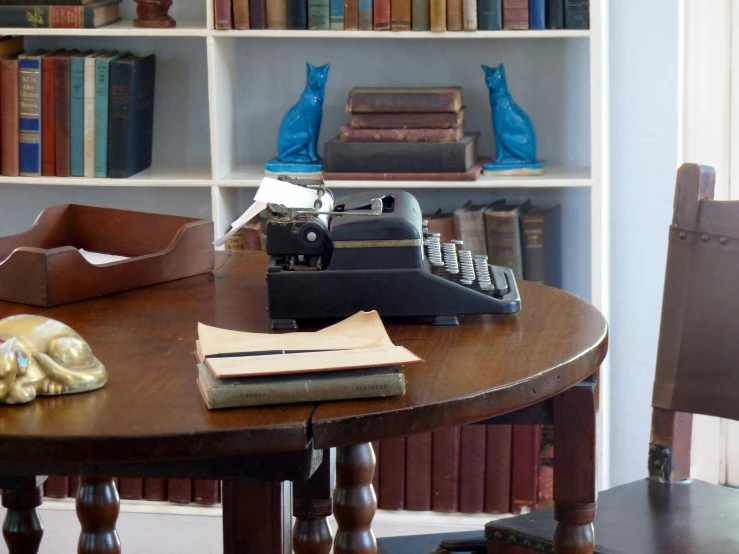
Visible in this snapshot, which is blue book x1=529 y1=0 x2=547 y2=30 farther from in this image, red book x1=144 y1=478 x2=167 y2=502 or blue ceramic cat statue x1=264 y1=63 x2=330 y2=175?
red book x1=144 y1=478 x2=167 y2=502

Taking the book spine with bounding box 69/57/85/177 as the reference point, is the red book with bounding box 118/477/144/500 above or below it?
below

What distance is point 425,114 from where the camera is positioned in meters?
2.45

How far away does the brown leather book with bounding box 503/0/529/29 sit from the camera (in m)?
2.35

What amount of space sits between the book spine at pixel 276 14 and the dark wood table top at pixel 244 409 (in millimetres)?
1039

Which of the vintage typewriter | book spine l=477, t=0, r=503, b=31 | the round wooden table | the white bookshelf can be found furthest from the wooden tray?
book spine l=477, t=0, r=503, b=31

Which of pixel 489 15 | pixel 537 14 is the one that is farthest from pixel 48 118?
pixel 537 14

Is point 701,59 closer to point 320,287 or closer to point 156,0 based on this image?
point 156,0

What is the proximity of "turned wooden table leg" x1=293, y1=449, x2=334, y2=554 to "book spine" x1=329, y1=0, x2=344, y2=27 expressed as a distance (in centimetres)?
109

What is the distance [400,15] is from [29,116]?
2.92ft

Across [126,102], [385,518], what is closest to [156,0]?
[126,102]

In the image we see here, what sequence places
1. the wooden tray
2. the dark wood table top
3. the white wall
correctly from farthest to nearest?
the white wall → the wooden tray → the dark wood table top

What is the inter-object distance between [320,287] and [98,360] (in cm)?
30

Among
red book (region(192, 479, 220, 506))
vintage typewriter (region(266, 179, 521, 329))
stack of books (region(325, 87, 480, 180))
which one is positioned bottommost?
red book (region(192, 479, 220, 506))

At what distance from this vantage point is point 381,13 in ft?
7.84
